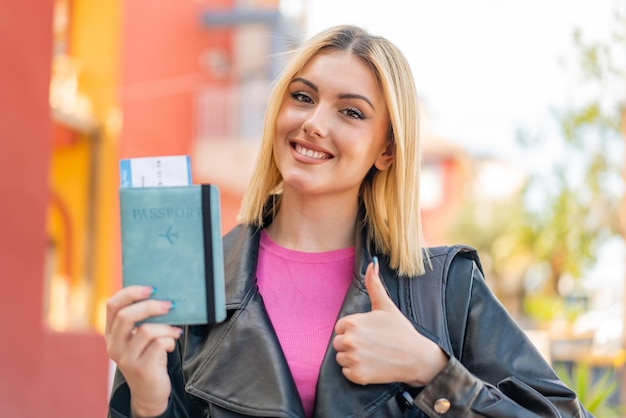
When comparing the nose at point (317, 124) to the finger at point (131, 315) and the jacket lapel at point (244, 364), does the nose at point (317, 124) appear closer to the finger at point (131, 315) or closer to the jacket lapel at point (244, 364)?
the jacket lapel at point (244, 364)

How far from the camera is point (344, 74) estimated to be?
2.26m

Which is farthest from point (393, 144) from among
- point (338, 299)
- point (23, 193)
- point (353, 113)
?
point (23, 193)

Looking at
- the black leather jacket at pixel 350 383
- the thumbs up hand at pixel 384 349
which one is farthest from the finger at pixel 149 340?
the thumbs up hand at pixel 384 349

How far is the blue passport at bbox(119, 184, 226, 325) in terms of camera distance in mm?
1838

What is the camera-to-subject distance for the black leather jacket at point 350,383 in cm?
203

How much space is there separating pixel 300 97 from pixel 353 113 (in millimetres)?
145

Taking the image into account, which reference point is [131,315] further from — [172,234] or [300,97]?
[300,97]

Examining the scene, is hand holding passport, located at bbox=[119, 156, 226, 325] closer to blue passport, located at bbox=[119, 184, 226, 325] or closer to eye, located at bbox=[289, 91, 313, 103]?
blue passport, located at bbox=[119, 184, 226, 325]

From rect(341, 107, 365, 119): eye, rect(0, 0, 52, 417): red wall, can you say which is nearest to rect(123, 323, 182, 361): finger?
rect(341, 107, 365, 119): eye

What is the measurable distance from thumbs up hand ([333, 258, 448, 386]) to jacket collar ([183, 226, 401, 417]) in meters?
0.08

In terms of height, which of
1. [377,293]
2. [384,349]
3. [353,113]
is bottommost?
[384,349]

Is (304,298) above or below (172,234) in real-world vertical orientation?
below

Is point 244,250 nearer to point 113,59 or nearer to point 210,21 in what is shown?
point 113,59

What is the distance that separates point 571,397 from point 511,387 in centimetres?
15
